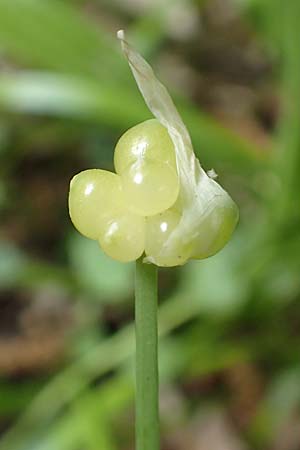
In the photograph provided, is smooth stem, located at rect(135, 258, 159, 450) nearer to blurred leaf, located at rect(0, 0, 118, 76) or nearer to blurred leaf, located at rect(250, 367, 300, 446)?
blurred leaf, located at rect(250, 367, 300, 446)

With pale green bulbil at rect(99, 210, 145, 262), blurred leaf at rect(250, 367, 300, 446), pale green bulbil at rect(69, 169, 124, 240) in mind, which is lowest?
blurred leaf at rect(250, 367, 300, 446)

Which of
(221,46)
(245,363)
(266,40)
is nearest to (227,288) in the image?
(245,363)

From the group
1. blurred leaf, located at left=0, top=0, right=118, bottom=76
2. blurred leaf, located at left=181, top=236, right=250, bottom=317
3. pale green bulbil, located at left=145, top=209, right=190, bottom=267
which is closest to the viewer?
pale green bulbil, located at left=145, top=209, right=190, bottom=267

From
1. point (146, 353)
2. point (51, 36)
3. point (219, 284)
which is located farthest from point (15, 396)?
point (146, 353)

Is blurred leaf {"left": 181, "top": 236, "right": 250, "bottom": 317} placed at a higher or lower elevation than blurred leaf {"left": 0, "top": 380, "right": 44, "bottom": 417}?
higher

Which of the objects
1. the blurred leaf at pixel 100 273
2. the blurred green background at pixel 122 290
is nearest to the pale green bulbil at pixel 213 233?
the blurred green background at pixel 122 290

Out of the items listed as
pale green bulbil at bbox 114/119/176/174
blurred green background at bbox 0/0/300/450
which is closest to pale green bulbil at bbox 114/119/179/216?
pale green bulbil at bbox 114/119/176/174

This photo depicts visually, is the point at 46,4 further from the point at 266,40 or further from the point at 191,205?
the point at 191,205
